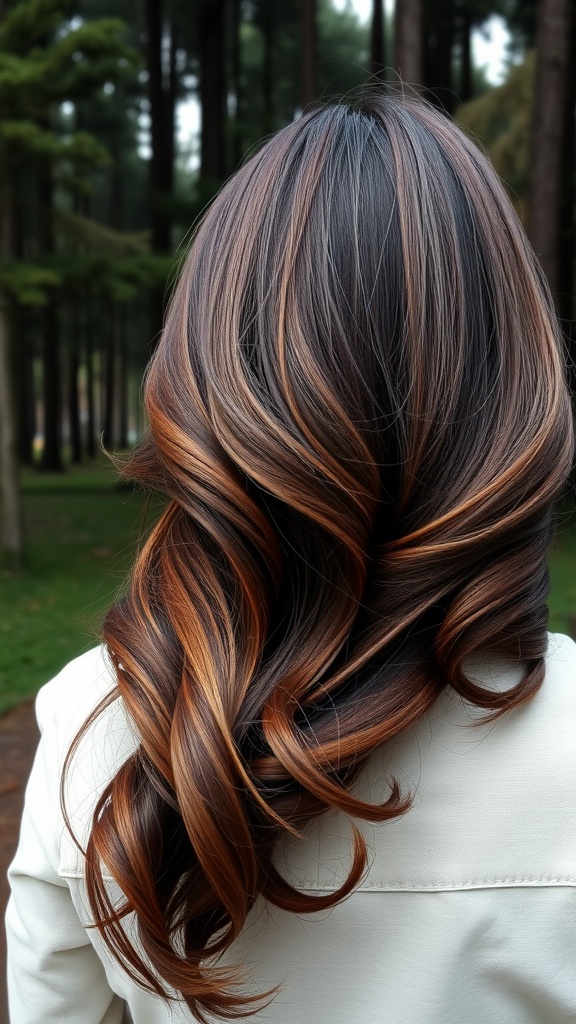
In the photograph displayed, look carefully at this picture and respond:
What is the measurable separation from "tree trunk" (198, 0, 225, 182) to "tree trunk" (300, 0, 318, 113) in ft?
15.0

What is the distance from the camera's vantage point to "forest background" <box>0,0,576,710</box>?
7816 mm

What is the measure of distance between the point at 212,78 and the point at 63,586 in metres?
12.0

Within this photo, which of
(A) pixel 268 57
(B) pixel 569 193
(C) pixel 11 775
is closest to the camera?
(C) pixel 11 775

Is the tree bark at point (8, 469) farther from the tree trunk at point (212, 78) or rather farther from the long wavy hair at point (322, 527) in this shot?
the long wavy hair at point (322, 527)

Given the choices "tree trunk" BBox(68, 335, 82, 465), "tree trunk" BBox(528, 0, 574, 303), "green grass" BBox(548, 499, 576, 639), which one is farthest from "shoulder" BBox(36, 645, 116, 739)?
"tree trunk" BBox(68, 335, 82, 465)

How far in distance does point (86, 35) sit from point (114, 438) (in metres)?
28.0

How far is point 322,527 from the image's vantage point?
0.95m

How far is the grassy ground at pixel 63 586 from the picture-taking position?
6.36 m

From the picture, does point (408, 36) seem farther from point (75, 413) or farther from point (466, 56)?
point (75, 413)

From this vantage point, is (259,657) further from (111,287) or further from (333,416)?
(111,287)

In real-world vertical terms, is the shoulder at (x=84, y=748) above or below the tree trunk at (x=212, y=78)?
below

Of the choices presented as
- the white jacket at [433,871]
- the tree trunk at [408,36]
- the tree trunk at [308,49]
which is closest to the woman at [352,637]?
the white jacket at [433,871]

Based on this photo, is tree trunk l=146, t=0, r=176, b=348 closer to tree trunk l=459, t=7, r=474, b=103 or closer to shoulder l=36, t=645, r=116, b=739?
tree trunk l=459, t=7, r=474, b=103

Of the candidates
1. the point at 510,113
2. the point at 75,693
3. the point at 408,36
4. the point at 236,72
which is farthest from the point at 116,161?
the point at 75,693
